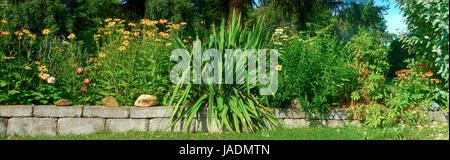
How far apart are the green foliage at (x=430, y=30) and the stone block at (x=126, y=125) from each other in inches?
150

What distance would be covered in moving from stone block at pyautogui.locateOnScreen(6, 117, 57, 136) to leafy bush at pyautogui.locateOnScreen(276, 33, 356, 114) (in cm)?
328

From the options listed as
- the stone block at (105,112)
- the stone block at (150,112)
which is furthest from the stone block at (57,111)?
the stone block at (150,112)

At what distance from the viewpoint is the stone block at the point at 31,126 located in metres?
4.66

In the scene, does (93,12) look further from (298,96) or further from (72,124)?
(298,96)

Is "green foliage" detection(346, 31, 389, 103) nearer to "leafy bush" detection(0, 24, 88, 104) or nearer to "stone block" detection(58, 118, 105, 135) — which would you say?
"stone block" detection(58, 118, 105, 135)

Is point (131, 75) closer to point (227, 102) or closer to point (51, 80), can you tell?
point (51, 80)

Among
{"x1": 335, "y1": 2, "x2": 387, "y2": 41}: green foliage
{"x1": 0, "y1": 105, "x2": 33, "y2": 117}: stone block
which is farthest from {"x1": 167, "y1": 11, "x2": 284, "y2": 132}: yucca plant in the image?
{"x1": 335, "y1": 2, "x2": 387, "y2": 41}: green foliage

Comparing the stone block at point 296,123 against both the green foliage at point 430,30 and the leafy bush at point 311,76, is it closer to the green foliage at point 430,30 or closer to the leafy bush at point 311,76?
the leafy bush at point 311,76

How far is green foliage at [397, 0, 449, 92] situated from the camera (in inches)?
153

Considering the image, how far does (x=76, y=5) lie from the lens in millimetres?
12984

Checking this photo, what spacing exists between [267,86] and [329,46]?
1.52 m

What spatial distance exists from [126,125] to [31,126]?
127 cm
